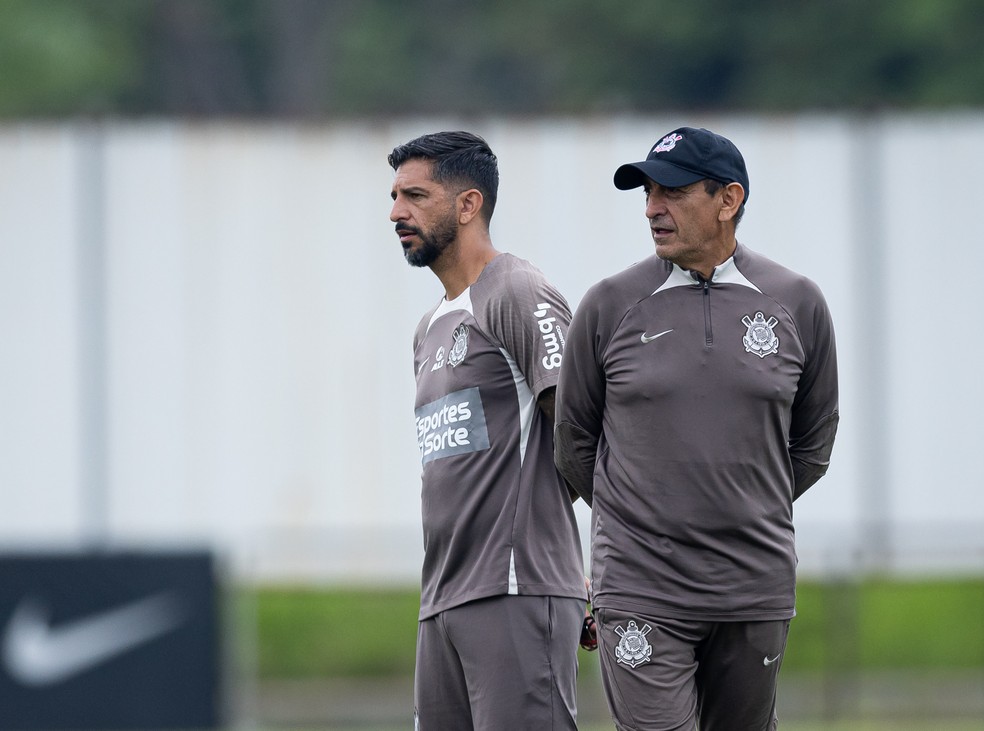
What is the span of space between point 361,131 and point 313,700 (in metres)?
4.68

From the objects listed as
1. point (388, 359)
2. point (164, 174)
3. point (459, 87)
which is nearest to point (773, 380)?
point (388, 359)

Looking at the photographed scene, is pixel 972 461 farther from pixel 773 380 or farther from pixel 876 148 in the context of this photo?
pixel 773 380

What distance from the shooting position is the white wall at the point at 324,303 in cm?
1316

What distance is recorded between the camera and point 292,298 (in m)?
13.4

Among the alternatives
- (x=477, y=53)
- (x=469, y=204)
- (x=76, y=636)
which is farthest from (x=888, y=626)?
(x=477, y=53)

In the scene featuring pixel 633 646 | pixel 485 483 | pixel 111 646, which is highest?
pixel 485 483

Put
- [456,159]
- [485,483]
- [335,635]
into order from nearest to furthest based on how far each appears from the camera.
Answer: [485,483]
[456,159]
[335,635]

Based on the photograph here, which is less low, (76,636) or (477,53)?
(477,53)

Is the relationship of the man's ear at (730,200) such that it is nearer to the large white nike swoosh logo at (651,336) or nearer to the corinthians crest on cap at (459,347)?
the large white nike swoosh logo at (651,336)

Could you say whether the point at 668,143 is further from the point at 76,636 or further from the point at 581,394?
the point at 76,636

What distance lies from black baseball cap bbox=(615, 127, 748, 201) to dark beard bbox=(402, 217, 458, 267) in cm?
A: 68

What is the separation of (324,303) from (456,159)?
828 centimetres

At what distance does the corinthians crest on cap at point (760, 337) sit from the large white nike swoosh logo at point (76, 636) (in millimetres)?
6252

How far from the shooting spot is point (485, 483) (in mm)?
4957
